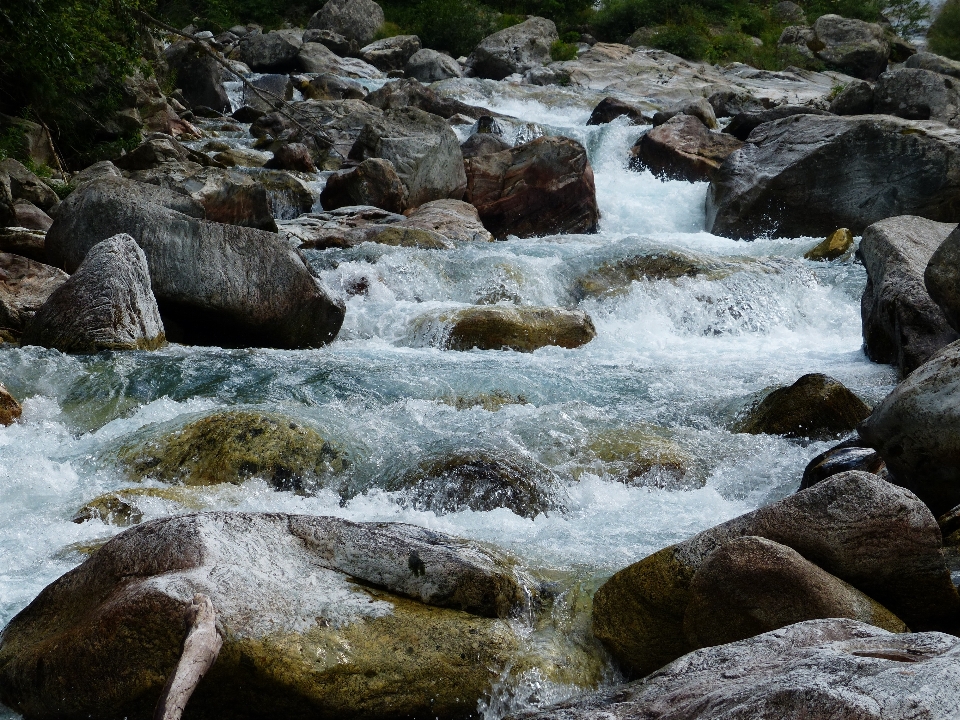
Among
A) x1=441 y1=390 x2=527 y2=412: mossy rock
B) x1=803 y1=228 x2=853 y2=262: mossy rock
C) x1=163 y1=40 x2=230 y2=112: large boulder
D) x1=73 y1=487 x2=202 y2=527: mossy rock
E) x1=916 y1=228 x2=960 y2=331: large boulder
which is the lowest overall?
x1=163 y1=40 x2=230 y2=112: large boulder

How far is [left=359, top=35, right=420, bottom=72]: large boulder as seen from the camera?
106ft

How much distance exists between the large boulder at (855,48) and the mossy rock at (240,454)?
2992cm

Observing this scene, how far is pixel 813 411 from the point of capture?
23.1 ft

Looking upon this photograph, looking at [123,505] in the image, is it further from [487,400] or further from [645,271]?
[645,271]

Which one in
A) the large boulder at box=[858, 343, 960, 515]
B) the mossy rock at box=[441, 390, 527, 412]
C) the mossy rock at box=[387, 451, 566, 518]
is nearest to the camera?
the large boulder at box=[858, 343, 960, 515]

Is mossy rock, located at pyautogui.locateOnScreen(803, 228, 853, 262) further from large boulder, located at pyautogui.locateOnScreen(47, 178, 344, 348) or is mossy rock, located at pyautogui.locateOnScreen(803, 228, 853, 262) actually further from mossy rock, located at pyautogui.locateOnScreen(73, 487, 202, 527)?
mossy rock, located at pyautogui.locateOnScreen(73, 487, 202, 527)

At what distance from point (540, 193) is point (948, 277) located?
10192 millimetres

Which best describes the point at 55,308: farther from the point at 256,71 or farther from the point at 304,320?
the point at 256,71

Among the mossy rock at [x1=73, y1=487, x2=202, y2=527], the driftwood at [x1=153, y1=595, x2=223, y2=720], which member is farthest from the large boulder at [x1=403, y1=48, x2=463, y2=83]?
the driftwood at [x1=153, y1=595, x2=223, y2=720]

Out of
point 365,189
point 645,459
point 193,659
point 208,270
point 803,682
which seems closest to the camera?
point 803,682

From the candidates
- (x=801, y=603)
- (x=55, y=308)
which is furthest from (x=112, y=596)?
(x=55, y=308)

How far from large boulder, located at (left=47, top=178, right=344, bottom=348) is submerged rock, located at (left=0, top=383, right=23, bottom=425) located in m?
2.65

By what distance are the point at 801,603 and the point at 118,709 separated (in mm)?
2323

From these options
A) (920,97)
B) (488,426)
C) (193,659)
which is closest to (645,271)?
(488,426)
